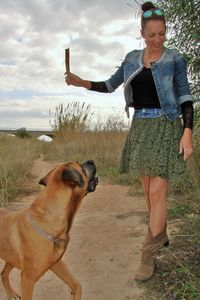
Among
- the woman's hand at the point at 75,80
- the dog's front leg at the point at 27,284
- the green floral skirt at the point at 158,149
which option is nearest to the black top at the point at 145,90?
the green floral skirt at the point at 158,149

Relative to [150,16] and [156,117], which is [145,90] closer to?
[156,117]

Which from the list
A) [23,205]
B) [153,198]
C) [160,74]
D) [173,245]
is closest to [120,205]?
[23,205]

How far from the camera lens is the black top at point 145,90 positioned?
3.79 metres

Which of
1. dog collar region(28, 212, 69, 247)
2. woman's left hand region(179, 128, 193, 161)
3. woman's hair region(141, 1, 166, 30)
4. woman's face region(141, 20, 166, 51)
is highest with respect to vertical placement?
woman's hair region(141, 1, 166, 30)

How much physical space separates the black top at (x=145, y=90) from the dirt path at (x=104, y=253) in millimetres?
1558

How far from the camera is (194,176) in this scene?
5777 millimetres

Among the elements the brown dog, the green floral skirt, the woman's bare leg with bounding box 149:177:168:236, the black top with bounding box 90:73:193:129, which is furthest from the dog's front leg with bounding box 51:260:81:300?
the black top with bounding box 90:73:193:129

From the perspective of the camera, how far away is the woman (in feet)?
12.2

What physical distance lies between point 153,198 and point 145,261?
56cm

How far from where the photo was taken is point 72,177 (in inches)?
130

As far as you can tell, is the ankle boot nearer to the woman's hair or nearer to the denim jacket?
the denim jacket

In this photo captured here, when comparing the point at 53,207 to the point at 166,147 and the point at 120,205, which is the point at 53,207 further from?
the point at 120,205

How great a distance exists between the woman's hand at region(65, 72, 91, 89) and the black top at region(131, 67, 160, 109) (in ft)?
1.75

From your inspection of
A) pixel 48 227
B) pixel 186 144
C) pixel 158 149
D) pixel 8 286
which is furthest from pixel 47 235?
pixel 186 144
